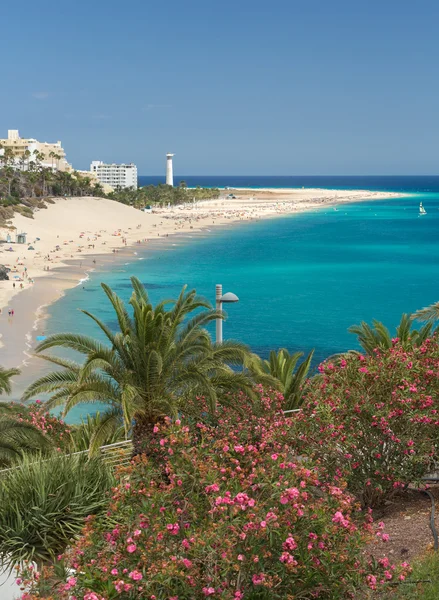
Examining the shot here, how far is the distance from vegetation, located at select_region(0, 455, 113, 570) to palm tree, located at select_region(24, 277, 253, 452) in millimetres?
2794

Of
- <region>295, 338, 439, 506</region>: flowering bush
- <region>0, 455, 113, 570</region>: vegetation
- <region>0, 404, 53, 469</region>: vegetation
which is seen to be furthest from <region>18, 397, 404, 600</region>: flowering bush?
<region>0, 404, 53, 469</region>: vegetation

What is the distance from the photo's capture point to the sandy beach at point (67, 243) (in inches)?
1711

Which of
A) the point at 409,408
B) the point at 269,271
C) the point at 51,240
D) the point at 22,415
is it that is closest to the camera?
the point at 409,408

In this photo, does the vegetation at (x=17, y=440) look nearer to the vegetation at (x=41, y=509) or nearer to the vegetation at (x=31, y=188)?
the vegetation at (x=41, y=509)

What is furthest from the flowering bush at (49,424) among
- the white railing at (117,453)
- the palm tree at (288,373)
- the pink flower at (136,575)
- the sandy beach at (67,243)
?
the sandy beach at (67,243)

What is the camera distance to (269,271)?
7256 centimetres

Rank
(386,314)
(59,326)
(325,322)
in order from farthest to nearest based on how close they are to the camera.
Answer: (386,314) → (325,322) → (59,326)

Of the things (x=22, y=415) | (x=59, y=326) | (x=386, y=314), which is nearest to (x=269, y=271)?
(x=386, y=314)

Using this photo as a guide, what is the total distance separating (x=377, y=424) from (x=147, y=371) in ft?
14.9

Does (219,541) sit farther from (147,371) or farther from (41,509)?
(147,371)

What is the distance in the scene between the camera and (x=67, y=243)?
3324 inches

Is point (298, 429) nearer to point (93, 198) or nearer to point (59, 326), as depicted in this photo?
point (59, 326)

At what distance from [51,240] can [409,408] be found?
80045 millimetres

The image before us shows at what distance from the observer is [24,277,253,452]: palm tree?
38.6ft
